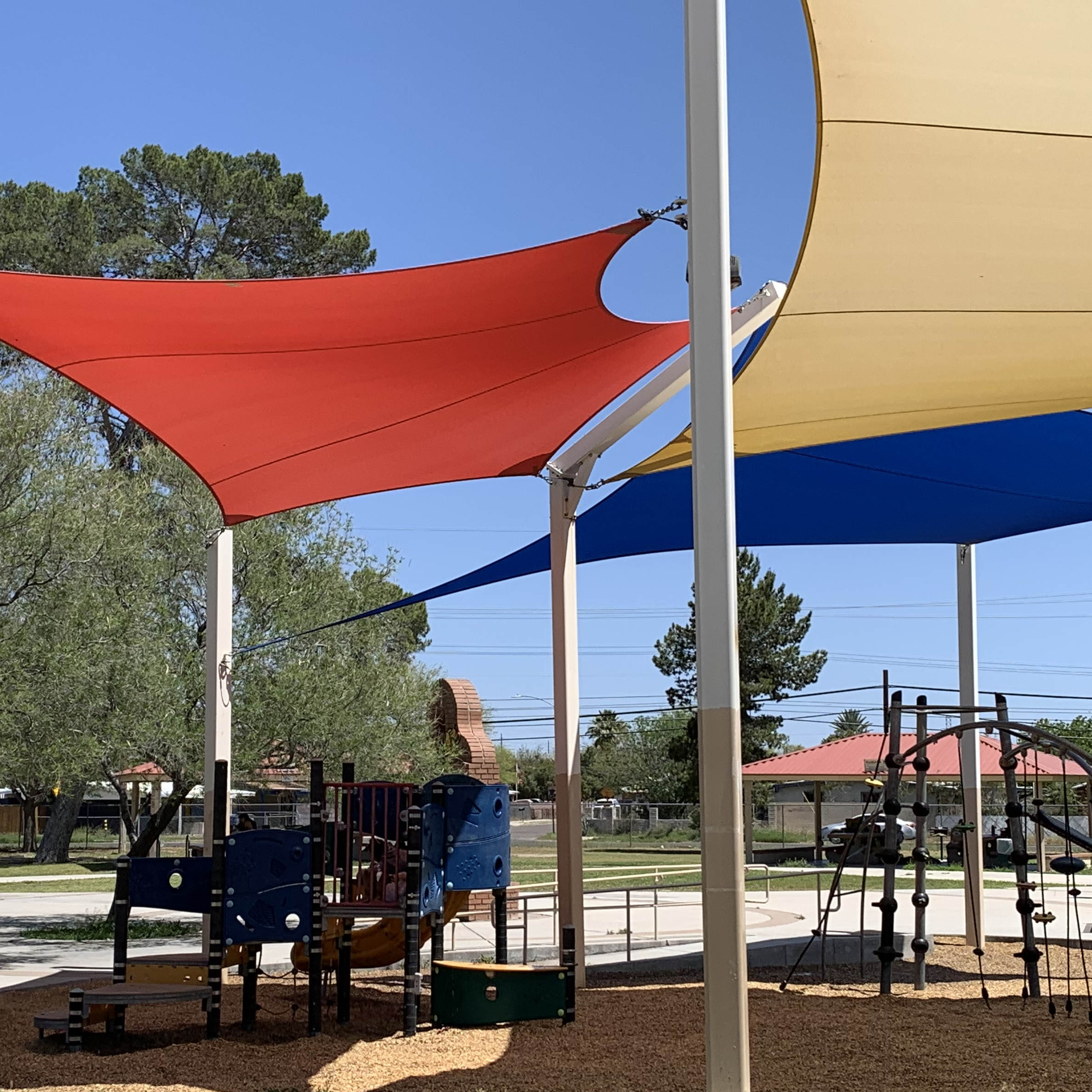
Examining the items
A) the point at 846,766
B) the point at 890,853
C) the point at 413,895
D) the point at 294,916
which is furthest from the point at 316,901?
the point at 846,766

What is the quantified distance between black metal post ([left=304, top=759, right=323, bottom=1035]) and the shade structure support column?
326cm

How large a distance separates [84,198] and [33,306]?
27055 millimetres

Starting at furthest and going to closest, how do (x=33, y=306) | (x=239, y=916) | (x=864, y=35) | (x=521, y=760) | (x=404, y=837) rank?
(x=521, y=760), (x=404, y=837), (x=239, y=916), (x=33, y=306), (x=864, y=35)

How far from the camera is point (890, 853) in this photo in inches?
351

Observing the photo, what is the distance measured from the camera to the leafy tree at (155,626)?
541 inches

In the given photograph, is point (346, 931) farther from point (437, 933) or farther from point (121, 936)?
point (121, 936)

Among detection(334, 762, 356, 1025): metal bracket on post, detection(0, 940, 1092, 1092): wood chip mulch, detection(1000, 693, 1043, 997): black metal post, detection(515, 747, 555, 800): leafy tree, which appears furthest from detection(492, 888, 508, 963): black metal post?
detection(515, 747, 555, 800): leafy tree

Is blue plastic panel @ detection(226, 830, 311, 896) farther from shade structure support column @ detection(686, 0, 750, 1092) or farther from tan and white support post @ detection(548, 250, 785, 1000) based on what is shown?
shade structure support column @ detection(686, 0, 750, 1092)

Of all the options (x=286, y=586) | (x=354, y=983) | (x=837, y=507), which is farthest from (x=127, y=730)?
(x=837, y=507)

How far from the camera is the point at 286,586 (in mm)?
17375

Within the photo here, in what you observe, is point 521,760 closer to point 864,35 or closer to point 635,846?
point 635,846

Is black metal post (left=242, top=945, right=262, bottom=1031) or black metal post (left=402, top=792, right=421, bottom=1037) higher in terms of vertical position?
black metal post (left=402, top=792, right=421, bottom=1037)

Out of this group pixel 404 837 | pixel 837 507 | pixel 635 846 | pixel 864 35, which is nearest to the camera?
pixel 864 35

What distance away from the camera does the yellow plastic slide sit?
8648 mm
